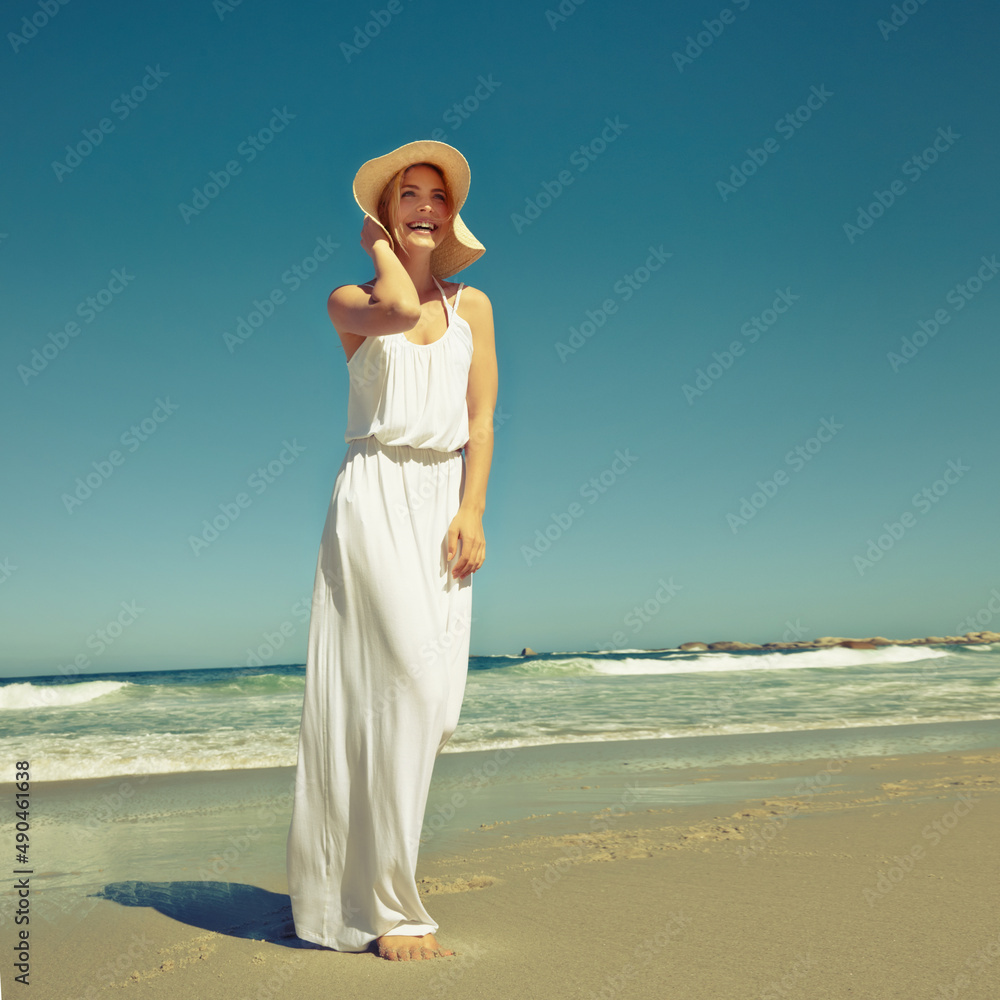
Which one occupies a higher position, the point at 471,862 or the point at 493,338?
the point at 493,338

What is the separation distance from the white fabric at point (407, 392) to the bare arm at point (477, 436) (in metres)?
0.13

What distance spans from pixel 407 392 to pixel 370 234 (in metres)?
0.61

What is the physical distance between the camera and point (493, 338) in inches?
123

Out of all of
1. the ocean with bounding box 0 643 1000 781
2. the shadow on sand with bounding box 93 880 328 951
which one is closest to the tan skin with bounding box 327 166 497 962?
the shadow on sand with bounding box 93 880 328 951

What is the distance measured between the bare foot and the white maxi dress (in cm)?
3

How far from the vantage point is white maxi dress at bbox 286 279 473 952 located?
259cm

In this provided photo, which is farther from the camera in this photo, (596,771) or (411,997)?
(596,771)

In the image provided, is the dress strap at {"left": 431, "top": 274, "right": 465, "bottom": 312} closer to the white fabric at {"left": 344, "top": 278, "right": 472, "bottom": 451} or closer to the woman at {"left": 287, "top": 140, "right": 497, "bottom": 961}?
the woman at {"left": 287, "top": 140, "right": 497, "bottom": 961}

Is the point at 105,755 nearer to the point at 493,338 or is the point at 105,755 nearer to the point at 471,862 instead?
the point at 471,862

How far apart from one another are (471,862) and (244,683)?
1980cm

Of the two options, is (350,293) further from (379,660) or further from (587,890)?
(587,890)

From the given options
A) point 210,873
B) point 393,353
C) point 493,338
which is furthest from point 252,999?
point 493,338

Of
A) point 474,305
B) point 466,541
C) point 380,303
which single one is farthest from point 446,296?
point 466,541

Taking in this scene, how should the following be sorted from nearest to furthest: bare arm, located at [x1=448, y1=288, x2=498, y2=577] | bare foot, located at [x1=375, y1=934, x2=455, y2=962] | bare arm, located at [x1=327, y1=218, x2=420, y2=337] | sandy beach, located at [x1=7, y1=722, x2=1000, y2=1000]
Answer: sandy beach, located at [x1=7, y1=722, x2=1000, y2=1000]
bare foot, located at [x1=375, y1=934, x2=455, y2=962]
bare arm, located at [x1=327, y1=218, x2=420, y2=337]
bare arm, located at [x1=448, y1=288, x2=498, y2=577]
